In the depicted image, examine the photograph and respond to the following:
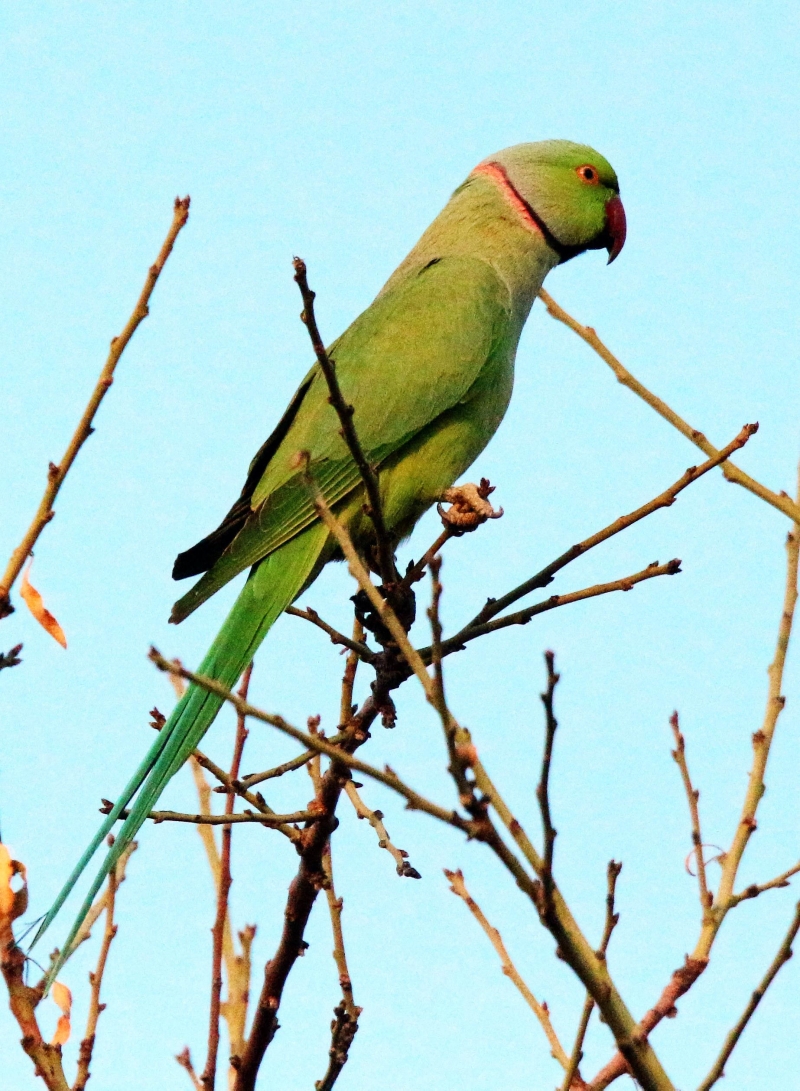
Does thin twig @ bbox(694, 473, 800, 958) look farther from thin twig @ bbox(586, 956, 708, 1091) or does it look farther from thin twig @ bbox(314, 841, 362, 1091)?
thin twig @ bbox(314, 841, 362, 1091)

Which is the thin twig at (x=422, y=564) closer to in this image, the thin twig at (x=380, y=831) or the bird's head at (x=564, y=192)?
the thin twig at (x=380, y=831)

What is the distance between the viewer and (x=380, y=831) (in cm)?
307

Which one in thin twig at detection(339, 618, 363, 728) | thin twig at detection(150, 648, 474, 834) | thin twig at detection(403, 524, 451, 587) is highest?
thin twig at detection(403, 524, 451, 587)

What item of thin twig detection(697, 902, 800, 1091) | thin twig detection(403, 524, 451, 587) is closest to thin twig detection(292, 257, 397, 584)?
thin twig detection(403, 524, 451, 587)

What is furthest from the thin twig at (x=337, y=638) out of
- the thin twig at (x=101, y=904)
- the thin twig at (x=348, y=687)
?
the thin twig at (x=101, y=904)

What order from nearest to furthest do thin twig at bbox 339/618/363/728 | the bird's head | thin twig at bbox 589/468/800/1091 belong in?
thin twig at bbox 589/468/800/1091, thin twig at bbox 339/618/363/728, the bird's head

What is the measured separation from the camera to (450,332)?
4195mm

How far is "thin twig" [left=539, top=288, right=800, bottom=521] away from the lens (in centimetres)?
246

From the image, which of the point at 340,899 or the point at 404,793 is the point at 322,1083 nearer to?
the point at 340,899

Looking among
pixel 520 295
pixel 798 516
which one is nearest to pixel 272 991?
pixel 798 516

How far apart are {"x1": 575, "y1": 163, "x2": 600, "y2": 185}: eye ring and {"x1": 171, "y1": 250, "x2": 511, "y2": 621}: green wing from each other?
3.82 ft

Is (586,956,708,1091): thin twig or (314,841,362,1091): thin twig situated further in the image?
(314,841,362,1091): thin twig

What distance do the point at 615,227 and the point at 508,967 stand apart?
3.90 metres

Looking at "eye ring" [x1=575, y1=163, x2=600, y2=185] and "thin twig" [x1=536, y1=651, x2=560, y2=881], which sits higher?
"eye ring" [x1=575, y1=163, x2=600, y2=185]
